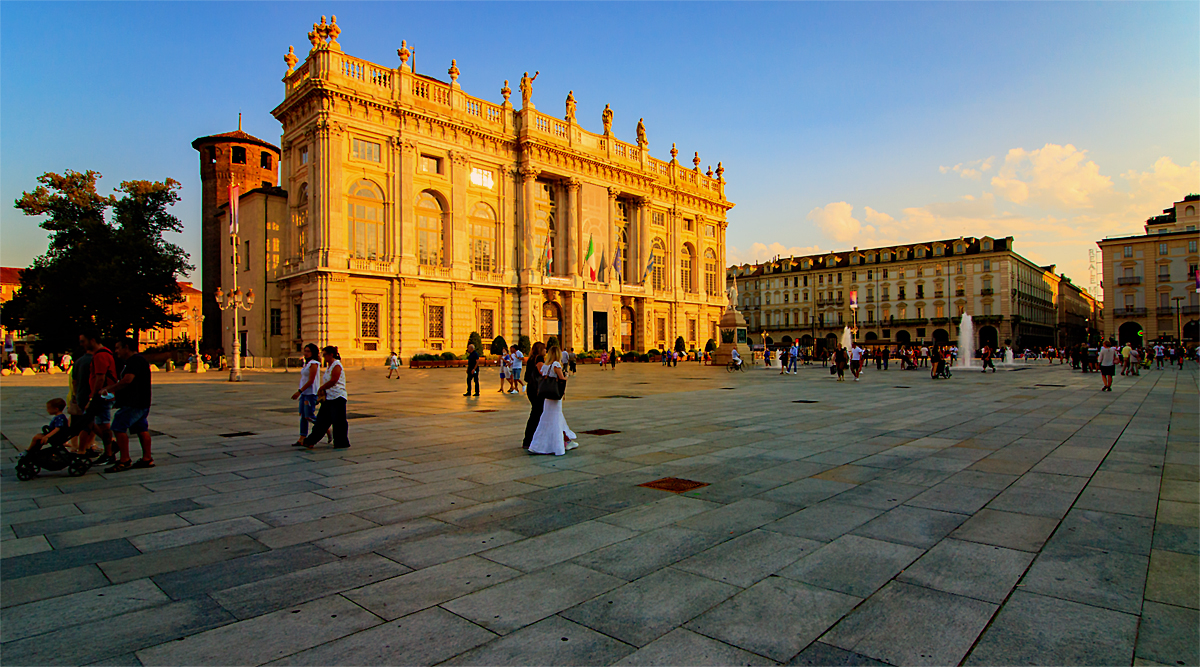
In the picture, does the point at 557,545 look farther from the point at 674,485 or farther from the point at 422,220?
the point at 422,220

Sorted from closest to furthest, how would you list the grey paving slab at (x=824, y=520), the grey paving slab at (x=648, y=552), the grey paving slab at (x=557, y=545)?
the grey paving slab at (x=648, y=552)
the grey paving slab at (x=557, y=545)
the grey paving slab at (x=824, y=520)

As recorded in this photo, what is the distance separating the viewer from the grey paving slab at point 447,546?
4457mm

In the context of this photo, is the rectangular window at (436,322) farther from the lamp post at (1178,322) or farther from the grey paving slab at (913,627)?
the lamp post at (1178,322)

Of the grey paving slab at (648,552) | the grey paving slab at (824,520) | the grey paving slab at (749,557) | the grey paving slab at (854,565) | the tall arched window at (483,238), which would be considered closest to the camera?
the grey paving slab at (854,565)

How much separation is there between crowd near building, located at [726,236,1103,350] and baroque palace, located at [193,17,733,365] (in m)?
40.6

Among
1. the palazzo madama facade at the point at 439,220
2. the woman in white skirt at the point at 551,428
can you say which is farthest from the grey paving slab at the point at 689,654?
the palazzo madama facade at the point at 439,220

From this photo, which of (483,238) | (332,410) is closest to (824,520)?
(332,410)

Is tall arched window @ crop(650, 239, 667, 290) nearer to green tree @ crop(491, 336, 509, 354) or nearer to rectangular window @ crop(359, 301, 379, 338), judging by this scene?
green tree @ crop(491, 336, 509, 354)

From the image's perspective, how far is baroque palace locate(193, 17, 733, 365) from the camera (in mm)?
38750

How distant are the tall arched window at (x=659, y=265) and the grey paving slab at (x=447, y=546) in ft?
182

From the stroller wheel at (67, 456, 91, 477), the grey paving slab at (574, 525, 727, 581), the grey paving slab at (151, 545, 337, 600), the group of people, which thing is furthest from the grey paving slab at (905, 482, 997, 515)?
the stroller wheel at (67, 456, 91, 477)

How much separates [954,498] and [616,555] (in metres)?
3.76

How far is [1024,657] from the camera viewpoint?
117 inches

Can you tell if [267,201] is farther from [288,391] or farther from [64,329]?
[288,391]
